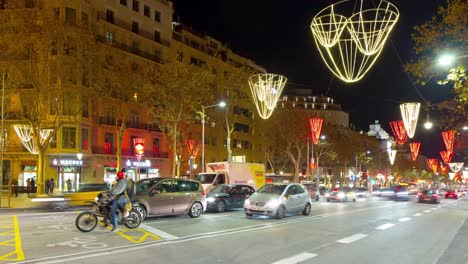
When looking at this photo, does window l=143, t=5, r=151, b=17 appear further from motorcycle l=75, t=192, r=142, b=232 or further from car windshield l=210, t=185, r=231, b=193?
motorcycle l=75, t=192, r=142, b=232

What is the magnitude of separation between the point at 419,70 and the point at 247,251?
390 inches

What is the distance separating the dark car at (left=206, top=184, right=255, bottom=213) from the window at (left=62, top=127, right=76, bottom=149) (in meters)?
25.4

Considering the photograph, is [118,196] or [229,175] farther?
[229,175]

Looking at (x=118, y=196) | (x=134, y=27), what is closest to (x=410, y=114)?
(x=118, y=196)

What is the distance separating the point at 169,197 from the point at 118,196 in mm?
4197

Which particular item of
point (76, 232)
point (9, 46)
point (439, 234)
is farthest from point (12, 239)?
point (9, 46)

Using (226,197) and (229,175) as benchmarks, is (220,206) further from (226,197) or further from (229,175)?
(229,175)

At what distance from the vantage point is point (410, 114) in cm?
2319

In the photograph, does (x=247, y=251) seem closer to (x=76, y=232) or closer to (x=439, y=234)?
(x=76, y=232)

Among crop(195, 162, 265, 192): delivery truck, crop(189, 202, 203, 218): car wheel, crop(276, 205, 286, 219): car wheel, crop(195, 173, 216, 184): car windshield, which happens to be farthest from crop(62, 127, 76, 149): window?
crop(276, 205, 286, 219): car wheel

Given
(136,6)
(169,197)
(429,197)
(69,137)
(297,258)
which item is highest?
(136,6)

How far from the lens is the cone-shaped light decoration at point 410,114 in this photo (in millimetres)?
23192

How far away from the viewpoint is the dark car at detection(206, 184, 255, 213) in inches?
889

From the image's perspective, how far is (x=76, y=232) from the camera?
13492 millimetres
